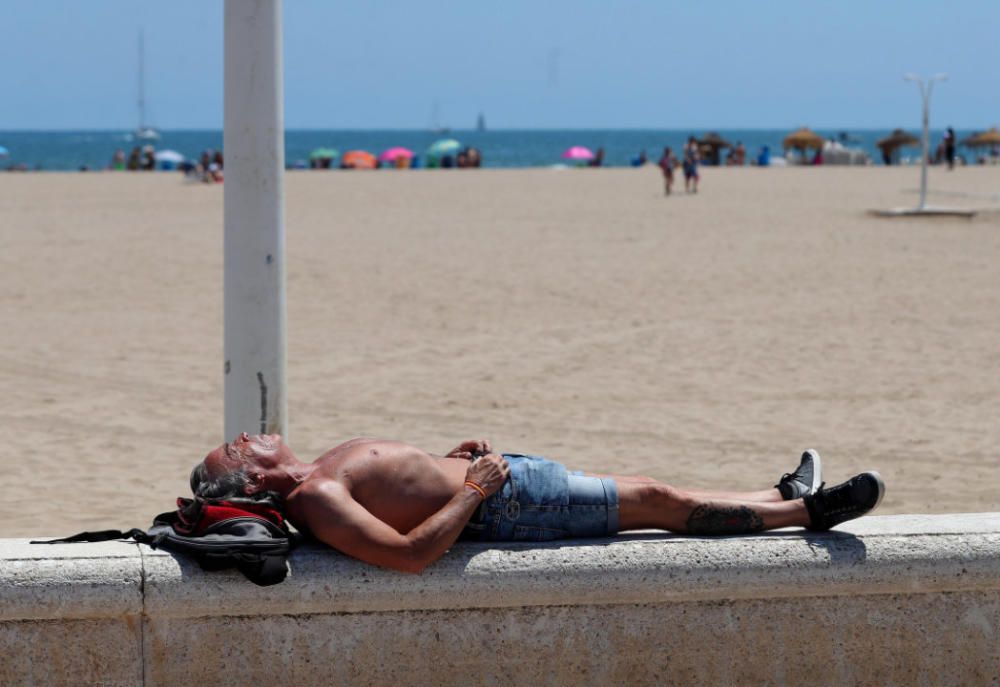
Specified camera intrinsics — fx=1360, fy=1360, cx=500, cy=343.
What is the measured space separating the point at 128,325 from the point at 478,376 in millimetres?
4032

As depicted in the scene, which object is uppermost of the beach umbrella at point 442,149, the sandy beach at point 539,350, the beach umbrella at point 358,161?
the beach umbrella at point 442,149

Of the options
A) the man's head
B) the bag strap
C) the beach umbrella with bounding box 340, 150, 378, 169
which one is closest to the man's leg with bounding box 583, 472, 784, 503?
the man's head

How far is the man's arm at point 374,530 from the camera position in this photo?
354cm

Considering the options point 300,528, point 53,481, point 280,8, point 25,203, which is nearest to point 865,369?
point 53,481

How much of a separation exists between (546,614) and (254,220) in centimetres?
198

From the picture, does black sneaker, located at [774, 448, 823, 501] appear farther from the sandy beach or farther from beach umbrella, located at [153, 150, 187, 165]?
beach umbrella, located at [153, 150, 187, 165]

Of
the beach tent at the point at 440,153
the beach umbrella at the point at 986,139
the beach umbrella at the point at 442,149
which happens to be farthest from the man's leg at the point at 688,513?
the beach umbrella at the point at 986,139

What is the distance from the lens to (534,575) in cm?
363

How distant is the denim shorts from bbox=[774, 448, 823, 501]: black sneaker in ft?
1.98

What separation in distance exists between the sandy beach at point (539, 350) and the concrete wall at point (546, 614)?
106 inches

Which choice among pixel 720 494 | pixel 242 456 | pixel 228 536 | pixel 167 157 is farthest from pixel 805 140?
pixel 228 536

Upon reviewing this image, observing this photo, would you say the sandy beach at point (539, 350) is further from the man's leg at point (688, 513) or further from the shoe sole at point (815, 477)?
the man's leg at point (688, 513)

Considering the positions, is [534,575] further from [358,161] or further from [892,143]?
[892,143]

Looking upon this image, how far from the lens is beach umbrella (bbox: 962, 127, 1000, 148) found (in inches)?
2717
